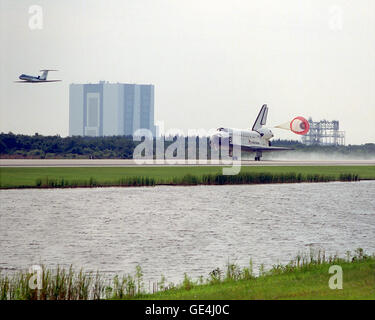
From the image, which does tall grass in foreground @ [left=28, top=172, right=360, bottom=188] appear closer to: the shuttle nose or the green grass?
the shuttle nose

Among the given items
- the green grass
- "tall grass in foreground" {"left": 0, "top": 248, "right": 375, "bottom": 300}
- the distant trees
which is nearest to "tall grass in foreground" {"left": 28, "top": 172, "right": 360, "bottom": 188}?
"tall grass in foreground" {"left": 0, "top": 248, "right": 375, "bottom": 300}

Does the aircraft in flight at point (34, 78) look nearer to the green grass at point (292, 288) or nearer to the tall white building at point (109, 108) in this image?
the tall white building at point (109, 108)

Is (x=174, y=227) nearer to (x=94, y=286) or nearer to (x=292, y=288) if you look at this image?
(x=94, y=286)

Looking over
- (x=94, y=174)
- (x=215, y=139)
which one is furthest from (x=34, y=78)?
(x=215, y=139)

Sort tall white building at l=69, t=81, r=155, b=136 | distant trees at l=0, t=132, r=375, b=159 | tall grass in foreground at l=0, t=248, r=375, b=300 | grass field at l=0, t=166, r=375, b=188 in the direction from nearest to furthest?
tall grass in foreground at l=0, t=248, r=375, b=300 < grass field at l=0, t=166, r=375, b=188 < distant trees at l=0, t=132, r=375, b=159 < tall white building at l=69, t=81, r=155, b=136

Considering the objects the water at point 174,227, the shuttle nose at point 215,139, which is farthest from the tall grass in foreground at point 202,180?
the shuttle nose at point 215,139

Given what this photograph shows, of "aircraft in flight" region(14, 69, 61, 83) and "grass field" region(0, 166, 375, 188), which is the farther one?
"aircraft in flight" region(14, 69, 61, 83)
